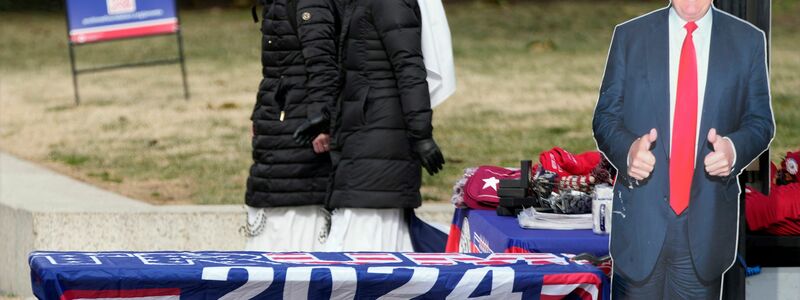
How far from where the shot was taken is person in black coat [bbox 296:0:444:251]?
6.09 meters

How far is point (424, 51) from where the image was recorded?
6.18 meters

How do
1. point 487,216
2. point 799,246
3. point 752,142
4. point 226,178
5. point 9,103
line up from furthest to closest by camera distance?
1. point 9,103
2. point 226,178
3. point 487,216
4. point 799,246
5. point 752,142

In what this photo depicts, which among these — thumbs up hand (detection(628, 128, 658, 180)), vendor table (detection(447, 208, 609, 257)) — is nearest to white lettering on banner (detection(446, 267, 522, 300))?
vendor table (detection(447, 208, 609, 257))

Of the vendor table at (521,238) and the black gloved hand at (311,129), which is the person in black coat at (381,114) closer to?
the black gloved hand at (311,129)

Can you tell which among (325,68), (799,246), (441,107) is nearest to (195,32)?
(441,107)

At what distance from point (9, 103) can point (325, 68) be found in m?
8.61

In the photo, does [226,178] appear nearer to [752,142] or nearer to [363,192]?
[363,192]

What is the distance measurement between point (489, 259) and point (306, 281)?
0.58 metres

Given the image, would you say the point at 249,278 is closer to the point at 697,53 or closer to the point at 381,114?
the point at 697,53

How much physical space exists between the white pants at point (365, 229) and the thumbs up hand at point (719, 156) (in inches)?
88.1

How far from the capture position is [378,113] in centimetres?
623

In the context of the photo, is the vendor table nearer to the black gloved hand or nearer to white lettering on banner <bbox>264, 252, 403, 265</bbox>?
white lettering on banner <bbox>264, 252, 403, 265</bbox>

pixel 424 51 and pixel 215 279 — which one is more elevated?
pixel 424 51

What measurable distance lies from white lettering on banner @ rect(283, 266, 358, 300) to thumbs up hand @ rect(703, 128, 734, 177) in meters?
1.08
